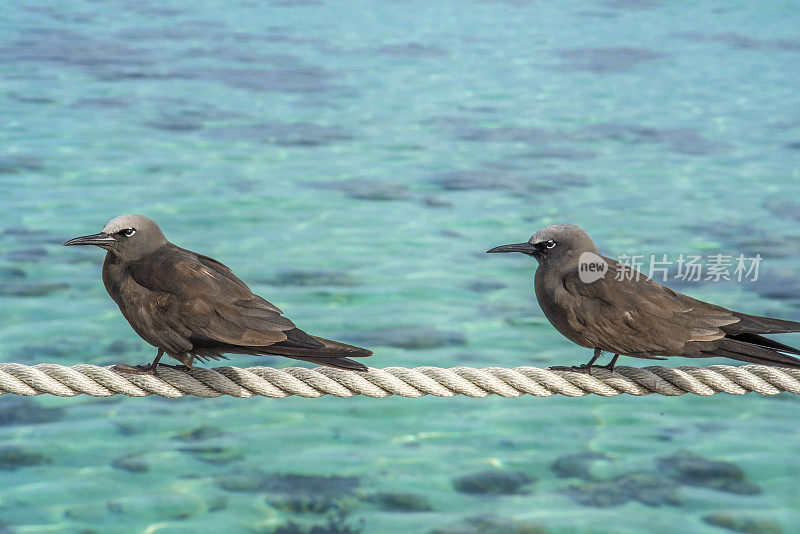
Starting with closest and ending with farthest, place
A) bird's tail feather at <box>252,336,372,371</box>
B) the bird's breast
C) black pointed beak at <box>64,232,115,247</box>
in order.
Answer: bird's tail feather at <box>252,336,372,371</box> < black pointed beak at <box>64,232,115,247</box> < the bird's breast

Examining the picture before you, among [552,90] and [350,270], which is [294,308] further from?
[552,90]

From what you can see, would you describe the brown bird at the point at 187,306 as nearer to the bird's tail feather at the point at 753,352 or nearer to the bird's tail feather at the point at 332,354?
the bird's tail feather at the point at 332,354

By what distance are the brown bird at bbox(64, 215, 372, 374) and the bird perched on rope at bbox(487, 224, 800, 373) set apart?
100cm

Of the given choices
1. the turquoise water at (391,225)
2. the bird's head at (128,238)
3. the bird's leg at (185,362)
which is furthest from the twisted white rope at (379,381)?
the turquoise water at (391,225)

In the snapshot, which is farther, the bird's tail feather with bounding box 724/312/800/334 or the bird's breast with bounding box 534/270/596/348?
the bird's breast with bounding box 534/270/596/348

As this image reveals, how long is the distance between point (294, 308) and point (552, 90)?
9.79 m

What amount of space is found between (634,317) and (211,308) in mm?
1732

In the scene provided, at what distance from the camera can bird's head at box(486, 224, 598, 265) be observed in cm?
416

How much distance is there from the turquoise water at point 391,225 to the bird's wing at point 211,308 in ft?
7.52

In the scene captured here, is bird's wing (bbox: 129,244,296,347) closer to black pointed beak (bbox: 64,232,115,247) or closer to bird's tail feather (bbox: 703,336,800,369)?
black pointed beak (bbox: 64,232,115,247)

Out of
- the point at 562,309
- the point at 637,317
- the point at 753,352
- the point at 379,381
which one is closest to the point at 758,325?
the point at 753,352

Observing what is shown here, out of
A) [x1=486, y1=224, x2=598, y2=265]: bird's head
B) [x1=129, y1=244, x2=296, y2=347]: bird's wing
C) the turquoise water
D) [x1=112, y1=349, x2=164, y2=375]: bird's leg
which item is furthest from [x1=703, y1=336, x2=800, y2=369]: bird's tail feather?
[x1=112, y1=349, x2=164, y2=375]: bird's leg

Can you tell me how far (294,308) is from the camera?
8.97m

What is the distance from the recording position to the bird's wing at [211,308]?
149 inches
